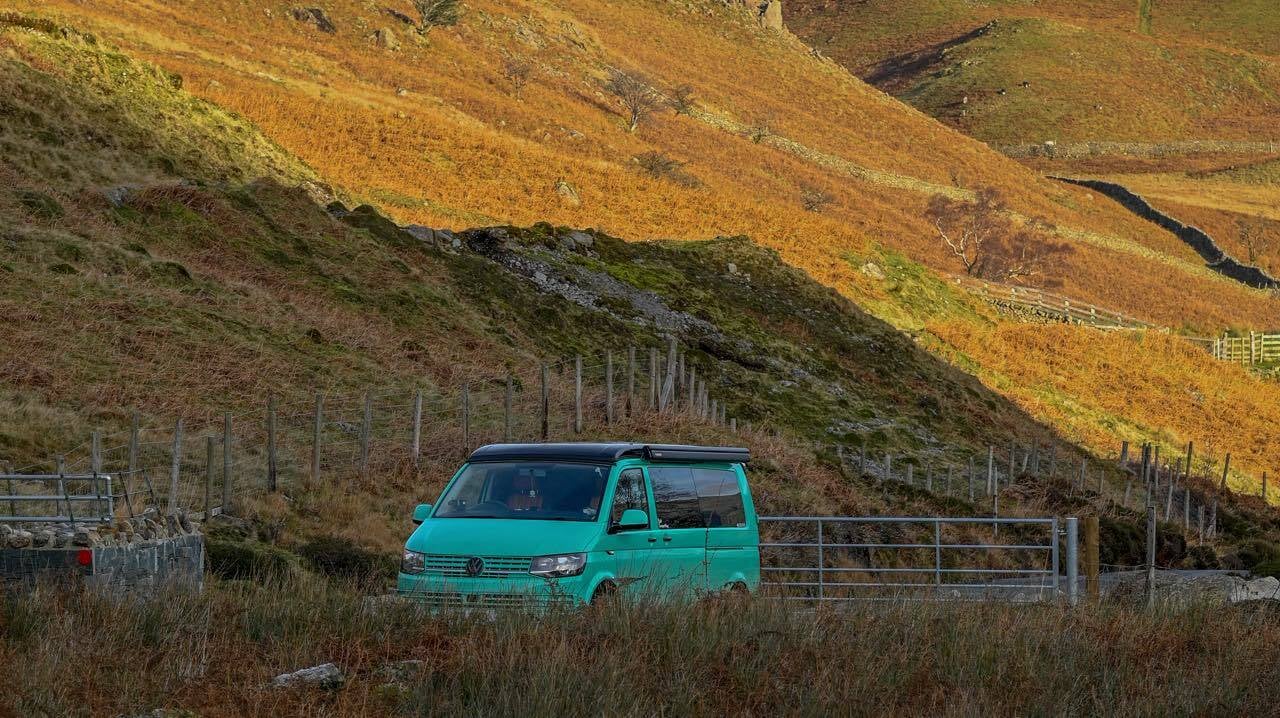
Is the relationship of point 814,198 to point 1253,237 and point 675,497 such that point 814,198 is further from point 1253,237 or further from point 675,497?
point 675,497

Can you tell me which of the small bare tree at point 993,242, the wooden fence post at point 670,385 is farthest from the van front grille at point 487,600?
the small bare tree at point 993,242

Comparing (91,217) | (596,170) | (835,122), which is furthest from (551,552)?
(835,122)

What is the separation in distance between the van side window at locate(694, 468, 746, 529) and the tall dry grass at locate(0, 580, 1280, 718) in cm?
229

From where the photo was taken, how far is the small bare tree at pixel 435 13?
90688 mm

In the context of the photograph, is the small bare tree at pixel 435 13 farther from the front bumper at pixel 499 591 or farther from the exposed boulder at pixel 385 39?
the front bumper at pixel 499 591

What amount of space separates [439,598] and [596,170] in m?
52.5

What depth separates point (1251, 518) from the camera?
36781 millimetres

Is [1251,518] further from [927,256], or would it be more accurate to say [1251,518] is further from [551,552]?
[927,256]

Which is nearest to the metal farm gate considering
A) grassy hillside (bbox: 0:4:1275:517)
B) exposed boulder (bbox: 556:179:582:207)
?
grassy hillside (bbox: 0:4:1275:517)

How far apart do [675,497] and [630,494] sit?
0.68 metres

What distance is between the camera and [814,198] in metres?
80.8

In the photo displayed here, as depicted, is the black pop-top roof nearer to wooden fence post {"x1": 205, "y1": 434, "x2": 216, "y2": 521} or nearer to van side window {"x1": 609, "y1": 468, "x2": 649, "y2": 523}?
van side window {"x1": 609, "y1": 468, "x2": 649, "y2": 523}

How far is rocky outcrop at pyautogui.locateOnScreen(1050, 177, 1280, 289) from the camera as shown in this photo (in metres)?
105

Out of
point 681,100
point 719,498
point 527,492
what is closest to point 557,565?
point 527,492
